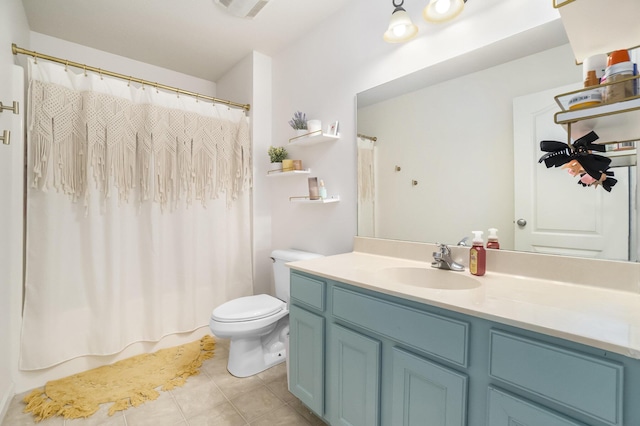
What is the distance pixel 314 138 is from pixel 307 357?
4.44 ft

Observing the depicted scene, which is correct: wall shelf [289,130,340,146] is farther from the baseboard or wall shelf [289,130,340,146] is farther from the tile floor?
the baseboard

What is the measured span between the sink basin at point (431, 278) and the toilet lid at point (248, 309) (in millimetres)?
902

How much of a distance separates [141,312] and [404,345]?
6.49ft

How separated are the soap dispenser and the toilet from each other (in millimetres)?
1063

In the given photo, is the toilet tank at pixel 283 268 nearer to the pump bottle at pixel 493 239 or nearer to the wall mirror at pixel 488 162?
the wall mirror at pixel 488 162

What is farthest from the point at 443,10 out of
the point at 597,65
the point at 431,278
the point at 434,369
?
the point at 434,369

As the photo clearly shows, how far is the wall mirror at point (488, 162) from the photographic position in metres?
1.04

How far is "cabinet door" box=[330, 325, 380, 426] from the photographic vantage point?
3.52ft

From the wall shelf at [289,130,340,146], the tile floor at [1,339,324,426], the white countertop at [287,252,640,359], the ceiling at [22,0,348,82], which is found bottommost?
the tile floor at [1,339,324,426]

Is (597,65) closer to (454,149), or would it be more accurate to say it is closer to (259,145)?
(454,149)

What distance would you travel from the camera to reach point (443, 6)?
4.20 feet

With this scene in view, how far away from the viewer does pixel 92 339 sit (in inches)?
73.6

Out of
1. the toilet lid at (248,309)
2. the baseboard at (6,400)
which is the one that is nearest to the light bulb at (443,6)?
the toilet lid at (248,309)

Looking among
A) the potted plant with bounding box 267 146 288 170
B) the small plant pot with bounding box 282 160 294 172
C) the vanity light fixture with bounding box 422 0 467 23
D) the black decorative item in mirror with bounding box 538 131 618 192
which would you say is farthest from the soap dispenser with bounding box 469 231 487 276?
the potted plant with bounding box 267 146 288 170
